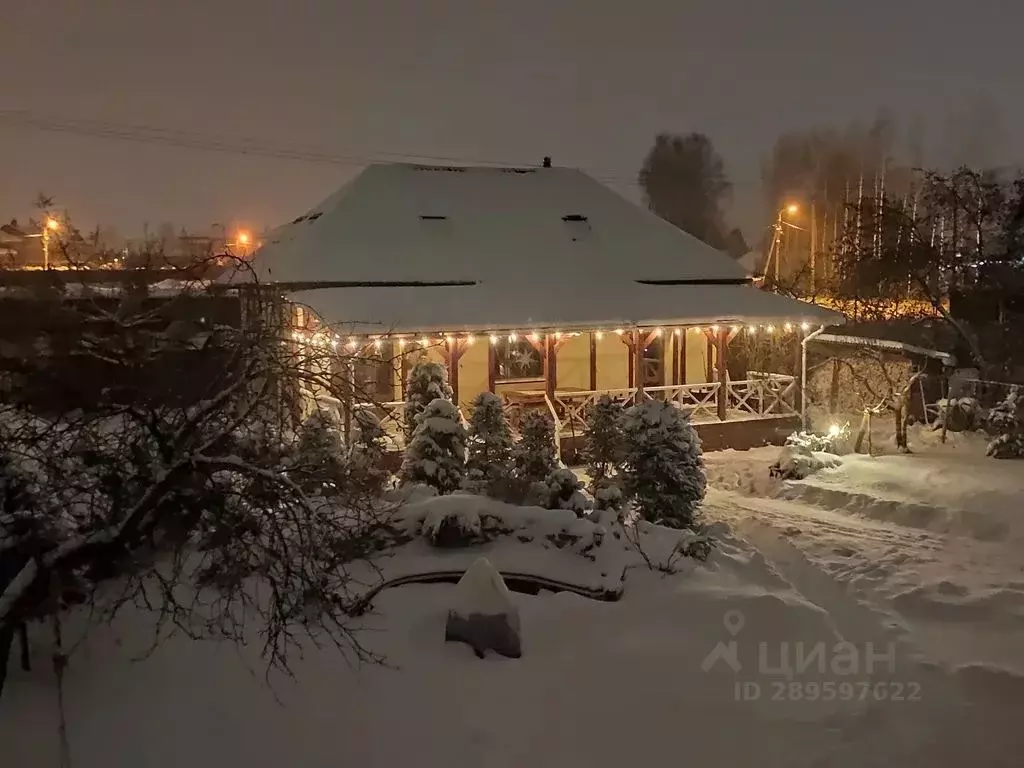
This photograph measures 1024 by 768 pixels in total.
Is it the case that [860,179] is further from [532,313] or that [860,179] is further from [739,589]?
[739,589]

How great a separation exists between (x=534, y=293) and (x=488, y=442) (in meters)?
5.92

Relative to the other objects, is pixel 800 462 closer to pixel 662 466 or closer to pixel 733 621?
pixel 662 466

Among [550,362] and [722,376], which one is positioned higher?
[550,362]

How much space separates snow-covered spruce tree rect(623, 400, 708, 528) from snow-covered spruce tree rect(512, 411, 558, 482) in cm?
125

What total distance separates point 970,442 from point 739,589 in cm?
1038

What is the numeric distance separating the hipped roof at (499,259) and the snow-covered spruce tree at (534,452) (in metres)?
3.68

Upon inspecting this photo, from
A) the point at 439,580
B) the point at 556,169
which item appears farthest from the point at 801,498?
the point at 556,169

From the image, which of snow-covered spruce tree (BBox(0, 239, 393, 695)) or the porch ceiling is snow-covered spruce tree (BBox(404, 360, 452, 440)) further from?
snow-covered spruce tree (BBox(0, 239, 393, 695))

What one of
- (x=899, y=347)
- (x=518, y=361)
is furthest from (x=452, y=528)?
(x=899, y=347)

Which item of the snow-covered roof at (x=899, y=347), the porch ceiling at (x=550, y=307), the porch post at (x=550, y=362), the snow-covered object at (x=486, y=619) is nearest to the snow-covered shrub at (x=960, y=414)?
the snow-covered roof at (x=899, y=347)

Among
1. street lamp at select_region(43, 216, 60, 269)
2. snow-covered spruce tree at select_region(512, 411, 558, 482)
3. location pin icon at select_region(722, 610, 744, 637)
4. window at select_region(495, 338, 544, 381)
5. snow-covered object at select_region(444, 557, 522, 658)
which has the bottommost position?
location pin icon at select_region(722, 610, 744, 637)

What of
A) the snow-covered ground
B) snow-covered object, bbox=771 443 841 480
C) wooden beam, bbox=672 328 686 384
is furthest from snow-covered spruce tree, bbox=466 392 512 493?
wooden beam, bbox=672 328 686 384

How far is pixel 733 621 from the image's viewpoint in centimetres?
873

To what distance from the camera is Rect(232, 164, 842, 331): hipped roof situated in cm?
1748
